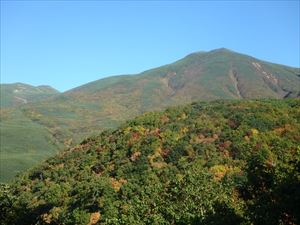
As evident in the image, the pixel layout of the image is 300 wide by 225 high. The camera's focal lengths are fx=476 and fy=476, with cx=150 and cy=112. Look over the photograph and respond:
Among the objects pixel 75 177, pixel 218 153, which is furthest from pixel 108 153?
pixel 218 153

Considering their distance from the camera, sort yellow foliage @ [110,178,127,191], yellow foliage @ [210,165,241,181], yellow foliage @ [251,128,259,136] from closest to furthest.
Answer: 1. yellow foliage @ [210,165,241,181]
2. yellow foliage @ [110,178,127,191]
3. yellow foliage @ [251,128,259,136]

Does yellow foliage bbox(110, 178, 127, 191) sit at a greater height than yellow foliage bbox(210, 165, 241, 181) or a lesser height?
lesser

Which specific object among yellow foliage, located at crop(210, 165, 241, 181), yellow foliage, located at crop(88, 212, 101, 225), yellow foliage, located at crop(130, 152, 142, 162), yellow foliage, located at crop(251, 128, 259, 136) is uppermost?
yellow foliage, located at crop(251, 128, 259, 136)

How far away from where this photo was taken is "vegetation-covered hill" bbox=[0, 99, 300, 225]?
146 feet

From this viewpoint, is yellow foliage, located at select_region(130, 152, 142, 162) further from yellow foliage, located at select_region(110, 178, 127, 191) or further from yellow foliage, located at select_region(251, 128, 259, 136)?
yellow foliage, located at select_region(251, 128, 259, 136)

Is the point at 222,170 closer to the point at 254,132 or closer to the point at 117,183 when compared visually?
the point at 254,132

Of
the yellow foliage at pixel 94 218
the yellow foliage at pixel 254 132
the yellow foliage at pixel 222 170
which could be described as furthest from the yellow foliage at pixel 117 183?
the yellow foliage at pixel 254 132

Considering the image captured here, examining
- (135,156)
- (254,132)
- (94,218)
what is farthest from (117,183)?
(254,132)

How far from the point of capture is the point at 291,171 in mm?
32969

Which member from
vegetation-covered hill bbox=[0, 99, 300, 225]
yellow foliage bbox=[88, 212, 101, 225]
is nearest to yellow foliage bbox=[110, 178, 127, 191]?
vegetation-covered hill bbox=[0, 99, 300, 225]

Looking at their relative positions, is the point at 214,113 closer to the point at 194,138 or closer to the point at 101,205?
the point at 194,138

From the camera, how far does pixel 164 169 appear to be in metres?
83.3

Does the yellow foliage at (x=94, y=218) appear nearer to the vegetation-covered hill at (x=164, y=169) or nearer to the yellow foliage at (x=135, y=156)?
the vegetation-covered hill at (x=164, y=169)

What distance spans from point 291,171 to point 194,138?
209ft
